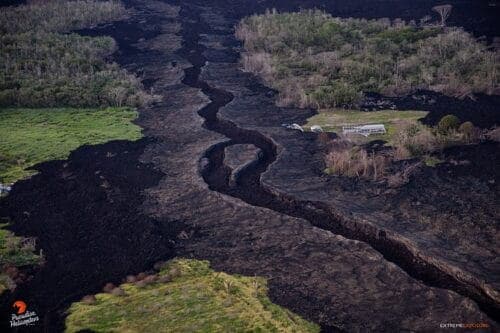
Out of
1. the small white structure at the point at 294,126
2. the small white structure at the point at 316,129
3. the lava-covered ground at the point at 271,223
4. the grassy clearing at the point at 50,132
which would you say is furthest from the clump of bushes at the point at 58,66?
the small white structure at the point at 316,129

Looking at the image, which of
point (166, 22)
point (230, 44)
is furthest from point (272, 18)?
point (166, 22)

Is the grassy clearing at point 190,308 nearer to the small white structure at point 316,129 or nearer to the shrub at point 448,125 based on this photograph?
the small white structure at point 316,129

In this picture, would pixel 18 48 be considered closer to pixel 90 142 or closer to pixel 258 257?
pixel 90 142

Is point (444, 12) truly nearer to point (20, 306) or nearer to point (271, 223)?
point (271, 223)

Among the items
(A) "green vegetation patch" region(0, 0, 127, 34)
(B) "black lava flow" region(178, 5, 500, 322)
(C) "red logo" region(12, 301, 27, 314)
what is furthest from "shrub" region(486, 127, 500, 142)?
(A) "green vegetation patch" region(0, 0, 127, 34)

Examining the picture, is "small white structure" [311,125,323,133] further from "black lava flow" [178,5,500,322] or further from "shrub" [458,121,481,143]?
"shrub" [458,121,481,143]

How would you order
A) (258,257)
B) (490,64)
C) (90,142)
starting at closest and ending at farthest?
(258,257) < (90,142) < (490,64)
